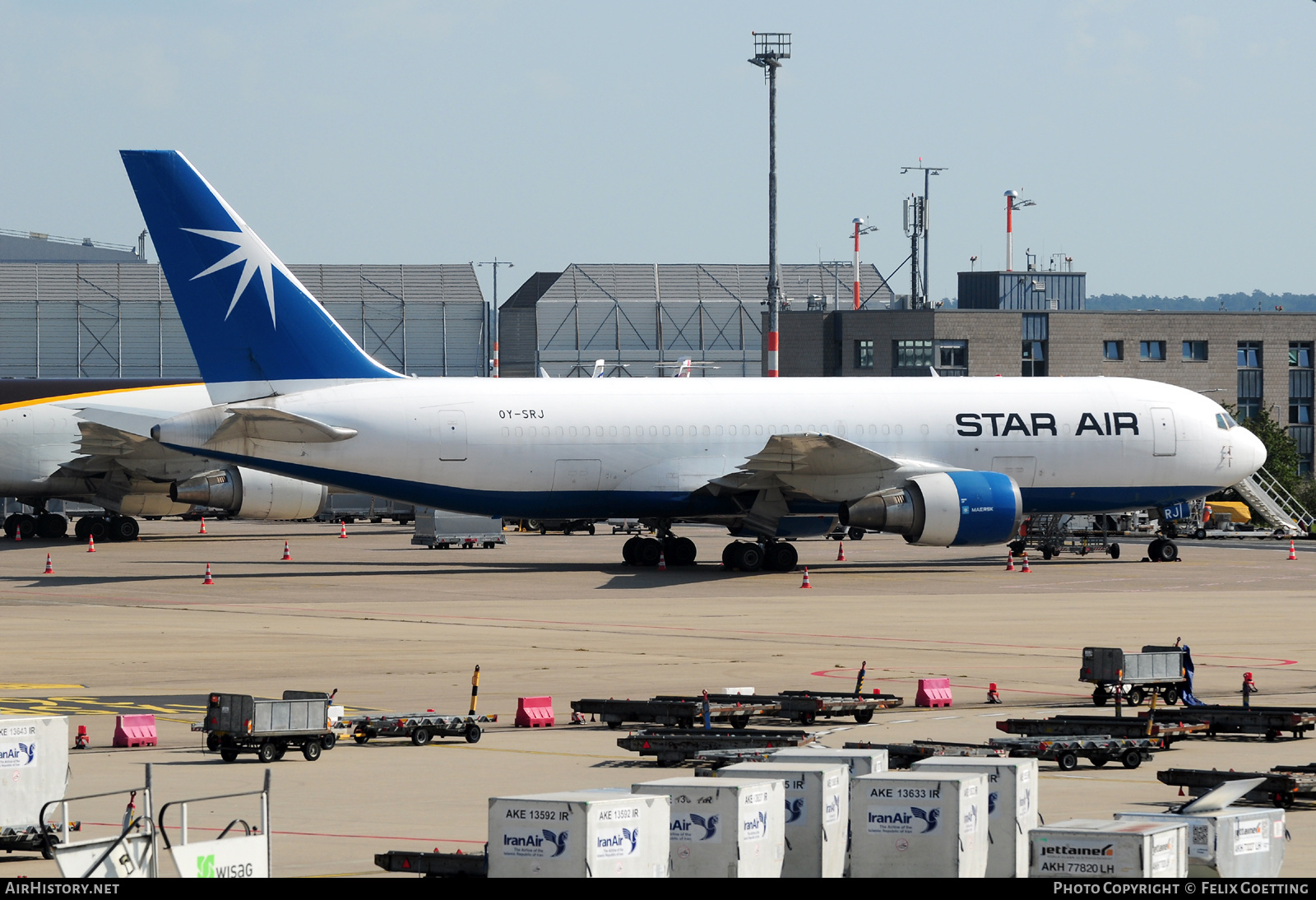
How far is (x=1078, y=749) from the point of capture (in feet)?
59.7

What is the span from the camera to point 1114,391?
49.0 metres

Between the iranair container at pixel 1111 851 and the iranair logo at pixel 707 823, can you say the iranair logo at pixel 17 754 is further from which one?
the iranair container at pixel 1111 851

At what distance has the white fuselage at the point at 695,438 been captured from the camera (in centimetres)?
Result: 4419

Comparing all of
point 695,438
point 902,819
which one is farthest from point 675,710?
point 695,438

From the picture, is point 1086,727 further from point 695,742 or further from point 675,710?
point 675,710

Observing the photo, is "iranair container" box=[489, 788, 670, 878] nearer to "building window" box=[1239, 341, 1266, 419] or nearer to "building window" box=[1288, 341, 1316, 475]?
"building window" box=[1239, 341, 1266, 419]

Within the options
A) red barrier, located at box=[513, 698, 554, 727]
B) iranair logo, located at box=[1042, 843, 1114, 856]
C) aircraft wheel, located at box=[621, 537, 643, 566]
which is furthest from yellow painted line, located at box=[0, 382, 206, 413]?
iranair logo, located at box=[1042, 843, 1114, 856]

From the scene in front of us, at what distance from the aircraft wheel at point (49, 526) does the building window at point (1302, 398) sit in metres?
74.8

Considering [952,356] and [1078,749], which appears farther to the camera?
[952,356]

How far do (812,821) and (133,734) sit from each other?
1032 centimetres

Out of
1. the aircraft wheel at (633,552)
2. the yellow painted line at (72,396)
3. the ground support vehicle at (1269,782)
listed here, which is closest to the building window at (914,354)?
the yellow painted line at (72,396)

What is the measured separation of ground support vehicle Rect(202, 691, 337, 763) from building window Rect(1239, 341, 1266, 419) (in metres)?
97.7

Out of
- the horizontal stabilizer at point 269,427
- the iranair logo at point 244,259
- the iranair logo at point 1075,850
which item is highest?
the iranair logo at point 244,259
